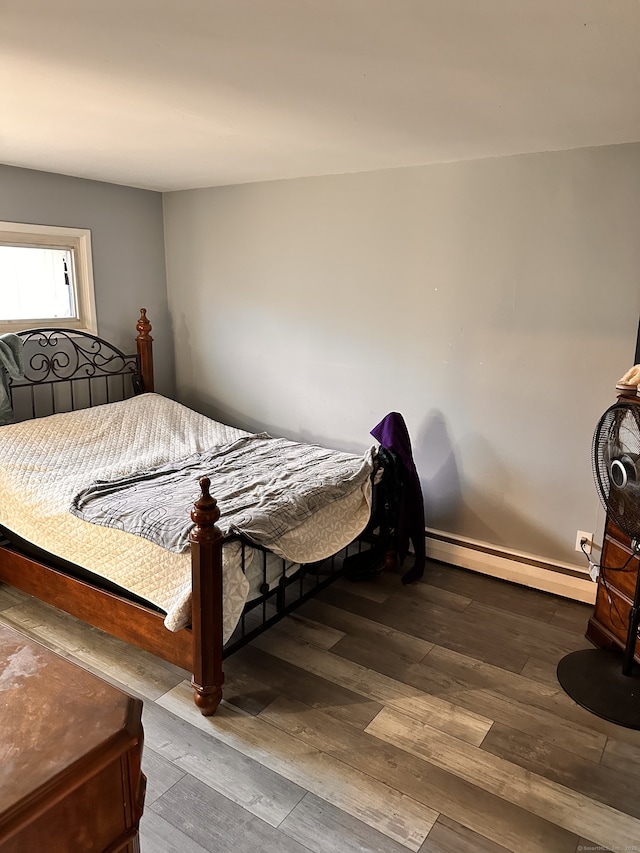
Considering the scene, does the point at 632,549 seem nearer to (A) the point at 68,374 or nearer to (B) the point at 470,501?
(B) the point at 470,501

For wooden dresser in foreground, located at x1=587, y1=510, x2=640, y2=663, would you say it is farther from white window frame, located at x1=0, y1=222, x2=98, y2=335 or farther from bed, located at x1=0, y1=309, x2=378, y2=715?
white window frame, located at x1=0, y1=222, x2=98, y2=335

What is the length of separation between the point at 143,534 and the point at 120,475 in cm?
72

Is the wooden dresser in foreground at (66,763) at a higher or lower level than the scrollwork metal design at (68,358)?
lower

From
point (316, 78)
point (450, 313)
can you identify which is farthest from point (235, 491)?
point (316, 78)

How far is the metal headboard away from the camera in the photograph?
351cm

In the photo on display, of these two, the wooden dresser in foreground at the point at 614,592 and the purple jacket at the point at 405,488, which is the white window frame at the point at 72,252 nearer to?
the purple jacket at the point at 405,488

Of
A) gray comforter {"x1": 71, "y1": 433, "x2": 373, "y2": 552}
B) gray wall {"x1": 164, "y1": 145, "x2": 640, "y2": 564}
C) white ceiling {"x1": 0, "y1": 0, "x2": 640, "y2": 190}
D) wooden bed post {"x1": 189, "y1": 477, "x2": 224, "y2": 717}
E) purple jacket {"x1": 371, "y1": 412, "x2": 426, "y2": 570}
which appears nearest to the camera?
white ceiling {"x1": 0, "y1": 0, "x2": 640, "y2": 190}

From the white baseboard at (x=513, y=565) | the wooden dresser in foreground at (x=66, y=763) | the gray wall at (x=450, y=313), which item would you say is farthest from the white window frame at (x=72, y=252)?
the wooden dresser in foreground at (x=66, y=763)

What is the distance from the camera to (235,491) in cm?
266

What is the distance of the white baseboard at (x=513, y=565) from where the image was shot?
2996 millimetres

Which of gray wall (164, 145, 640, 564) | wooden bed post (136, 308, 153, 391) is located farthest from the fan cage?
wooden bed post (136, 308, 153, 391)

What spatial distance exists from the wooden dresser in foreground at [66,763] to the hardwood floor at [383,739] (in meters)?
1.08

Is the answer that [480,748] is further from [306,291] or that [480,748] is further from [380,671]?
[306,291]

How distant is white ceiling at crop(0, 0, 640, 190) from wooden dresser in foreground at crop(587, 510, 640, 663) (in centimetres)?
166
